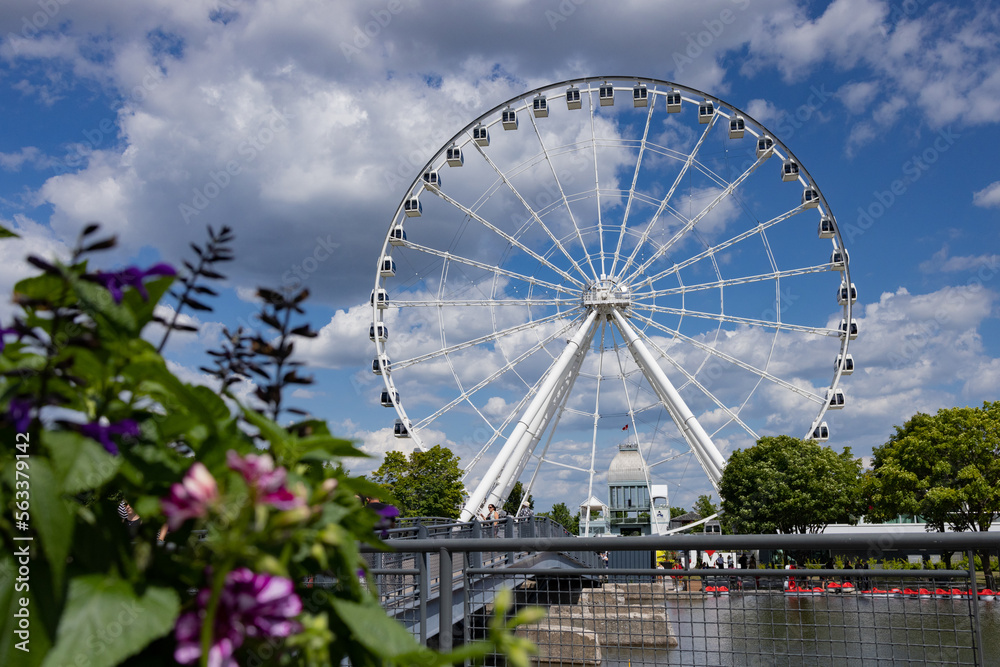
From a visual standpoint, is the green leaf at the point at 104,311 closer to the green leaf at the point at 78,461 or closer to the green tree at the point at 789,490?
the green leaf at the point at 78,461

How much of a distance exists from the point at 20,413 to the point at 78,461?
145 mm

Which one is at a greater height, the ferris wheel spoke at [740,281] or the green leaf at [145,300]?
the ferris wheel spoke at [740,281]

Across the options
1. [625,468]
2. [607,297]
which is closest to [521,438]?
[607,297]

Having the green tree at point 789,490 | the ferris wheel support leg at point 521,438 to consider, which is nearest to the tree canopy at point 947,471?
the green tree at point 789,490

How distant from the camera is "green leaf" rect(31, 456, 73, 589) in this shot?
78cm

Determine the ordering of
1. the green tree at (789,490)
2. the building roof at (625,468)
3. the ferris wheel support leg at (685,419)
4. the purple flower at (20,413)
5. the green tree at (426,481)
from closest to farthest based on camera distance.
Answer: the purple flower at (20,413) < the ferris wheel support leg at (685,419) < the green tree at (789,490) < the green tree at (426,481) < the building roof at (625,468)

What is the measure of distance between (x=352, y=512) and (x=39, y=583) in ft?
1.49

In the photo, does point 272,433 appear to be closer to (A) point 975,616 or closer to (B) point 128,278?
(B) point 128,278

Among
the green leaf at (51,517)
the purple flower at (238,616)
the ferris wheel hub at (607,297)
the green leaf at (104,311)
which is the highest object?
the ferris wheel hub at (607,297)

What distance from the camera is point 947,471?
34.0 m

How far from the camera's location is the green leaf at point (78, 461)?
85cm

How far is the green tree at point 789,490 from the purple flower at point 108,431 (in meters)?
40.9

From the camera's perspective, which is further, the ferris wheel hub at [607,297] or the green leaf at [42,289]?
the ferris wheel hub at [607,297]

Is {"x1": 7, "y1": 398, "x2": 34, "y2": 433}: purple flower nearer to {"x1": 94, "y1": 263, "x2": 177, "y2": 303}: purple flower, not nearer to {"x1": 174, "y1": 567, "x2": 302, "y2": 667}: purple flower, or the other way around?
{"x1": 94, "y1": 263, "x2": 177, "y2": 303}: purple flower
